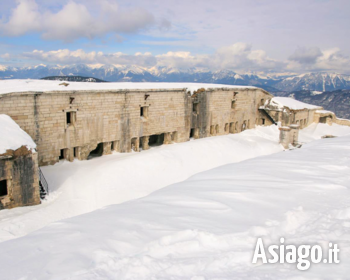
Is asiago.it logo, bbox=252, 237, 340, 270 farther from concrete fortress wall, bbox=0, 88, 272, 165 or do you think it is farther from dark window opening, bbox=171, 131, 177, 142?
dark window opening, bbox=171, 131, 177, 142

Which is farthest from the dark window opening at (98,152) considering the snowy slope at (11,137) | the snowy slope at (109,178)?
the snowy slope at (11,137)

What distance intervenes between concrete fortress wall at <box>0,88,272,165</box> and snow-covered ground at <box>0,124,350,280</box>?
11.0m

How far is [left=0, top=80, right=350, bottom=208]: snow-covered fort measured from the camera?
44.7ft

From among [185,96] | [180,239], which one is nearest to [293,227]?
[180,239]

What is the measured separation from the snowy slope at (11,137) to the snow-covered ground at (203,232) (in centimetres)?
801

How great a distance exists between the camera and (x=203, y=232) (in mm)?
3348

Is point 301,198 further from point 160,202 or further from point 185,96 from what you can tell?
point 185,96

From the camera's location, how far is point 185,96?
2102cm

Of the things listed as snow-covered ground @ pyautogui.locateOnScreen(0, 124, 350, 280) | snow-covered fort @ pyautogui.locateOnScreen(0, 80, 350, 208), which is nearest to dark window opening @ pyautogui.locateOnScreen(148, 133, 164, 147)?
snow-covered fort @ pyautogui.locateOnScreen(0, 80, 350, 208)

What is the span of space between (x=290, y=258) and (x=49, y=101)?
13.9 metres

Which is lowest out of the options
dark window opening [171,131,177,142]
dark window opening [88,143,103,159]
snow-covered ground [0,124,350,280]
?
dark window opening [88,143,103,159]

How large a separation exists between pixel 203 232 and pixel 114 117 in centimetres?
1441

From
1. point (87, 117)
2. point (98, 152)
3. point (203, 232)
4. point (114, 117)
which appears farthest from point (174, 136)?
point (203, 232)

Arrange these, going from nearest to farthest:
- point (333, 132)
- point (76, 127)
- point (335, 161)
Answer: point (335, 161) < point (76, 127) < point (333, 132)
